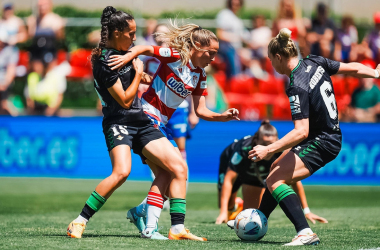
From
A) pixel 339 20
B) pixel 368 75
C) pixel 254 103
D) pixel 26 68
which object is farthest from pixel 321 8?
pixel 368 75

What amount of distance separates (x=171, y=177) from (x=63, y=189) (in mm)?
6223

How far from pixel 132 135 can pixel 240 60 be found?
974 cm

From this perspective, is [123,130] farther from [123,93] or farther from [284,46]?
[284,46]

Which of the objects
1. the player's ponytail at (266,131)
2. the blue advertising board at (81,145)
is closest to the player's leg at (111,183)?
the player's ponytail at (266,131)

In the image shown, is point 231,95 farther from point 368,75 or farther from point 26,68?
point 368,75

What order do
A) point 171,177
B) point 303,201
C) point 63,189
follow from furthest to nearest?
1. point 63,189
2. point 303,201
3. point 171,177

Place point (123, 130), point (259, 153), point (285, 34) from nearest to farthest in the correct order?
point (259, 153)
point (285, 34)
point (123, 130)

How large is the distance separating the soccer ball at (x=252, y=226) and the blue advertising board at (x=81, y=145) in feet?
21.9

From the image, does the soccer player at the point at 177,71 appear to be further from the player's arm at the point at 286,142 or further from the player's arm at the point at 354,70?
the player's arm at the point at 354,70

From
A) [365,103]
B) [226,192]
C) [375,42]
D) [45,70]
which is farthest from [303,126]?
[375,42]

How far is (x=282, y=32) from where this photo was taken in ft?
16.2

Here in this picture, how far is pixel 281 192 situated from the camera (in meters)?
4.96

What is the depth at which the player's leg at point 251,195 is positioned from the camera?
292 inches

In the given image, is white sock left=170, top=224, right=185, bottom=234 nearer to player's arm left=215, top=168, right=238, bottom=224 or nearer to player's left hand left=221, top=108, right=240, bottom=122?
player's left hand left=221, top=108, right=240, bottom=122
